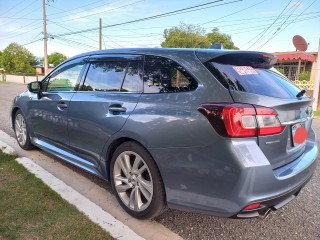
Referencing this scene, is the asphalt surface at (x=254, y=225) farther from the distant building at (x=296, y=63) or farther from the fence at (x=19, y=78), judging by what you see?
the fence at (x=19, y=78)

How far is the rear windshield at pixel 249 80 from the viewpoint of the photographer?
235 cm

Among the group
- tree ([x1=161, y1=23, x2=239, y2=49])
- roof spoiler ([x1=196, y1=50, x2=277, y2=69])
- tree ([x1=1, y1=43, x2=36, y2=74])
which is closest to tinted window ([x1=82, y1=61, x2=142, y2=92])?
roof spoiler ([x1=196, y1=50, x2=277, y2=69])

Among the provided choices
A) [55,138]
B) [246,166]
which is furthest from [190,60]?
[55,138]

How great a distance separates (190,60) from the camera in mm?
2551

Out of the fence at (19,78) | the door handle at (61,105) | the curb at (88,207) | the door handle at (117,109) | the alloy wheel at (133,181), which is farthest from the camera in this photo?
the fence at (19,78)

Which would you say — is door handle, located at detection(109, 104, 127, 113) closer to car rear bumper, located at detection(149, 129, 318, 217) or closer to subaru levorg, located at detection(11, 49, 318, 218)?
subaru levorg, located at detection(11, 49, 318, 218)

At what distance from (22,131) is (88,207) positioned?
268cm

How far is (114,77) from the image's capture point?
322cm

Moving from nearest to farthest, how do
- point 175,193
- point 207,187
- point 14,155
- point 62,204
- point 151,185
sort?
point 207,187
point 175,193
point 151,185
point 62,204
point 14,155

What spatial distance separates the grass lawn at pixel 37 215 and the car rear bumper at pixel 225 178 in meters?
0.80

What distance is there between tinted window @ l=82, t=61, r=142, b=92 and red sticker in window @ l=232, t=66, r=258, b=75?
95cm

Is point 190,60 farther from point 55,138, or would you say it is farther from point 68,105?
point 55,138

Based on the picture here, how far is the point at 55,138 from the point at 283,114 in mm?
2970

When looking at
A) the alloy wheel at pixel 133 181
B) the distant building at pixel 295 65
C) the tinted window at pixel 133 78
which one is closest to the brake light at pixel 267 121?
Result: the alloy wheel at pixel 133 181
